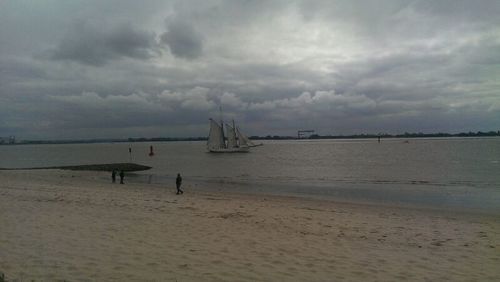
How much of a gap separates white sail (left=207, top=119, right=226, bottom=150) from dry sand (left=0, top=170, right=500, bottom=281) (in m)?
100

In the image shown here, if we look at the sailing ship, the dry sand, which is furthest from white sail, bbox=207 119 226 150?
the dry sand

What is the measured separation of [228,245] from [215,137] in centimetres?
11448

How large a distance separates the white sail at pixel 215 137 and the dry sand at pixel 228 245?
329 feet

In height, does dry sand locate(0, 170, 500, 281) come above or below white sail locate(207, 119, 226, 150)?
below

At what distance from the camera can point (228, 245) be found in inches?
441

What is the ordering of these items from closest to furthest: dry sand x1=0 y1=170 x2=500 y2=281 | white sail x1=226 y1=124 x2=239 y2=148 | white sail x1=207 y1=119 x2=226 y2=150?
dry sand x1=0 y1=170 x2=500 y2=281, white sail x1=207 y1=119 x2=226 y2=150, white sail x1=226 y1=124 x2=239 y2=148

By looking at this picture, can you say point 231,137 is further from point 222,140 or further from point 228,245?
point 228,245

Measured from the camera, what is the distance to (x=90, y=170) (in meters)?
53.3

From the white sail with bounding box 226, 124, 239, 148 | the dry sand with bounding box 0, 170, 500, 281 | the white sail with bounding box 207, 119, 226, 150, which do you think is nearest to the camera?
the dry sand with bounding box 0, 170, 500, 281

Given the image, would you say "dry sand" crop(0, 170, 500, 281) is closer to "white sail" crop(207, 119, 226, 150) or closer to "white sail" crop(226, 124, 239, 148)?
"white sail" crop(207, 119, 226, 150)

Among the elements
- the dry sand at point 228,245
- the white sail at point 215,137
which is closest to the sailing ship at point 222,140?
the white sail at point 215,137

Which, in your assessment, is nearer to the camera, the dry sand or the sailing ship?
the dry sand

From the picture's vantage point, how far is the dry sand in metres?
8.48

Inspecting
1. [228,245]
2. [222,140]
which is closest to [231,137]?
[222,140]
